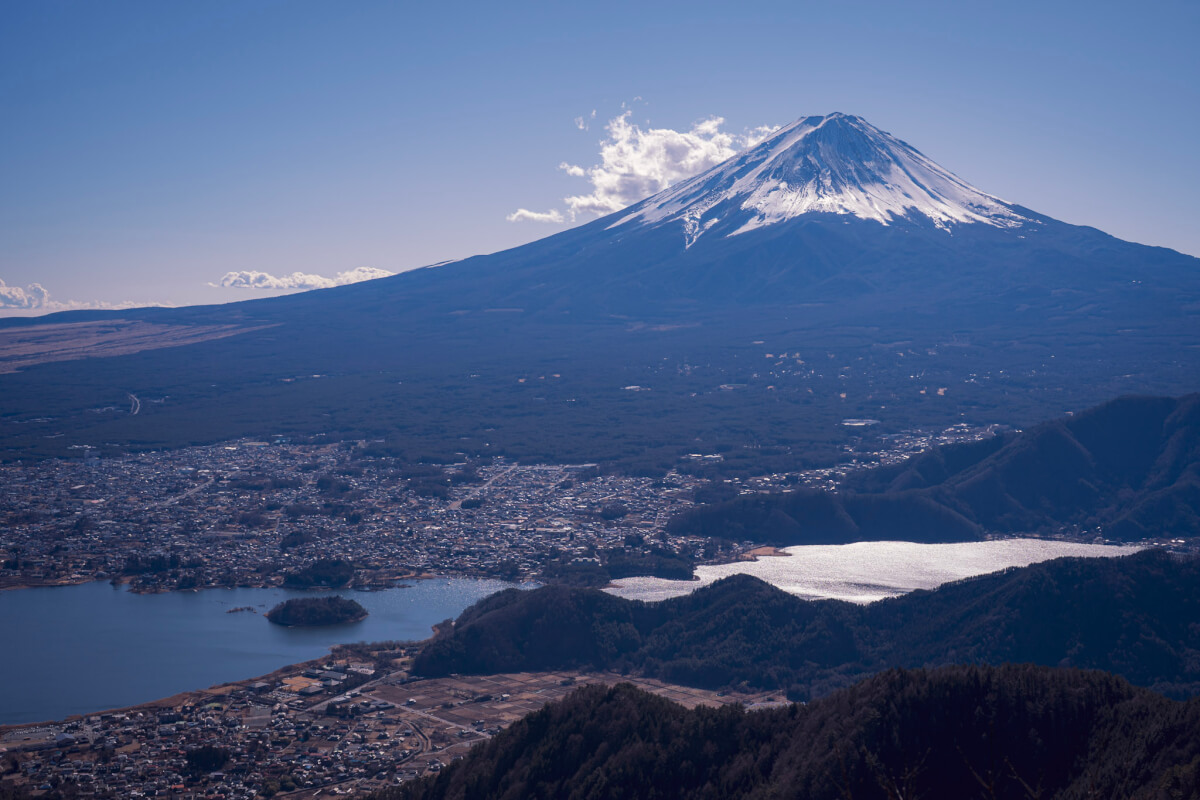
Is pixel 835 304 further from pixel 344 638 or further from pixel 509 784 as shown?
pixel 509 784

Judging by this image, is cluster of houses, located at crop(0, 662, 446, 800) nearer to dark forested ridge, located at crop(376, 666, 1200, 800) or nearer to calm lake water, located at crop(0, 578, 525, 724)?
calm lake water, located at crop(0, 578, 525, 724)

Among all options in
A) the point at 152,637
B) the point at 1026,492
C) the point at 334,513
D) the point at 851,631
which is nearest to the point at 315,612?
the point at 152,637

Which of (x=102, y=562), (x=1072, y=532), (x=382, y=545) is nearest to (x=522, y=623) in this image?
(x=382, y=545)

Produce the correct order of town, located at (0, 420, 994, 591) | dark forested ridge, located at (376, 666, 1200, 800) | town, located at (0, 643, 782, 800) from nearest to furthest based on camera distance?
dark forested ridge, located at (376, 666, 1200, 800)
town, located at (0, 643, 782, 800)
town, located at (0, 420, 994, 591)

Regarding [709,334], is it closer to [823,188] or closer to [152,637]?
[823,188]

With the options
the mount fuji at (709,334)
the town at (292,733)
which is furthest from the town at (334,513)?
the town at (292,733)

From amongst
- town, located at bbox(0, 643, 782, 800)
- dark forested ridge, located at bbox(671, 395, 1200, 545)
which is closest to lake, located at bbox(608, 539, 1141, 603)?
dark forested ridge, located at bbox(671, 395, 1200, 545)
